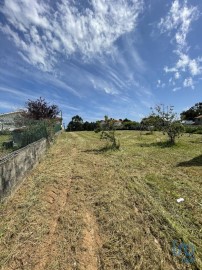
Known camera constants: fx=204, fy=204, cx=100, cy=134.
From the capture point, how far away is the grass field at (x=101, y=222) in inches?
98.7

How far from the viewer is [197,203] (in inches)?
155

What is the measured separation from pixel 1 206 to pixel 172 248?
3.01 metres

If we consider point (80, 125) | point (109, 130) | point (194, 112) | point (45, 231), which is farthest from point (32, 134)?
point (194, 112)

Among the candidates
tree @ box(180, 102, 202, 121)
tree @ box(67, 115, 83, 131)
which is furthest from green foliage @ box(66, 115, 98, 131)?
tree @ box(180, 102, 202, 121)

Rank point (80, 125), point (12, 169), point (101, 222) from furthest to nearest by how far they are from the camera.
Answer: point (80, 125) → point (12, 169) → point (101, 222)

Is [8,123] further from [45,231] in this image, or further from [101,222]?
[101,222]

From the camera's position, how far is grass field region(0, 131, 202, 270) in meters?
2.51

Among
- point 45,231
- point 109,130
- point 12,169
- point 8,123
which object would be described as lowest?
point 45,231

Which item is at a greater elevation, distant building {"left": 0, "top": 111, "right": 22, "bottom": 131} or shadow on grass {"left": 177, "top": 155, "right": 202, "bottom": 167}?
distant building {"left": 0, "top": 111, "right": 22, "bottom": 131}

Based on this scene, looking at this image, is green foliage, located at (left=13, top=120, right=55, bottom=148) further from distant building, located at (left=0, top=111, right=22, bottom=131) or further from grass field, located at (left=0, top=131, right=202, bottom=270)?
grass field, located at (left=0, top=131, right=202, bottom=270)

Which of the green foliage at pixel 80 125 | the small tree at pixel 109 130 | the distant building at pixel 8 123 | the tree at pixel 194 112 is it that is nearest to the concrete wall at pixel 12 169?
the small tree at pixel 109 130

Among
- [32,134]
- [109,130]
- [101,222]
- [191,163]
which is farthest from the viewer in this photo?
[109,130]

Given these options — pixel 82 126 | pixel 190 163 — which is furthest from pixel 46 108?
pixel 82 126

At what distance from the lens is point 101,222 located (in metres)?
3.35
